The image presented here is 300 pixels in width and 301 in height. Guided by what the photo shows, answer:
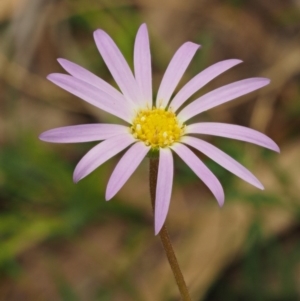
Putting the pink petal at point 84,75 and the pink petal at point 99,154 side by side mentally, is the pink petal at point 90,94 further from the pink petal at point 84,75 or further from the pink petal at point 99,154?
the pink petal at point 99,154

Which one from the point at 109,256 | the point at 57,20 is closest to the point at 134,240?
the point at 109,256

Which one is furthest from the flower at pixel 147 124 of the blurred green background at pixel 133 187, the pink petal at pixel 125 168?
the blurred green background at pixel 133 187

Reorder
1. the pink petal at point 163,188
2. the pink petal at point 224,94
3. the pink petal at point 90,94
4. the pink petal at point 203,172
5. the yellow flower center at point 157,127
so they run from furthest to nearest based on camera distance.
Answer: the yellow flower center at point 157,127 → the pink petal at point 224,94 → the pink petal at point 90,94 → the pink petal at point 203,172 → the pink petal at point 163,188

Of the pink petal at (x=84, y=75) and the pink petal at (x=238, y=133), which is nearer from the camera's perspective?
the pink petal at (x=238, y=133)

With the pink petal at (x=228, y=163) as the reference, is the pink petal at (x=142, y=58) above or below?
above

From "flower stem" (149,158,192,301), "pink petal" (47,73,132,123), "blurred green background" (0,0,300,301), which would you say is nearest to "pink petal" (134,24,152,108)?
"pink petal" (47,73,132,123)

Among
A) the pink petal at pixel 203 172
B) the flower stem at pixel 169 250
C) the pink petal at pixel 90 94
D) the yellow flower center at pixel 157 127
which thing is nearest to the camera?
the pink petal at pixel 203 172
